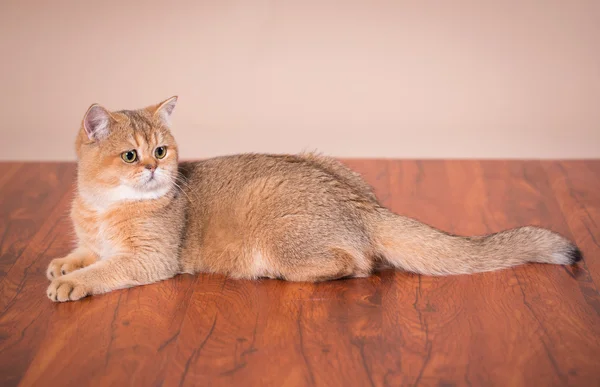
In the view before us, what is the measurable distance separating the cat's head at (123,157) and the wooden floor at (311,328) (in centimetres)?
44

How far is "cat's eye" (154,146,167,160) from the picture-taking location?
14.1ft

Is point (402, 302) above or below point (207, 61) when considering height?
below

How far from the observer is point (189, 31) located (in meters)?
6.52

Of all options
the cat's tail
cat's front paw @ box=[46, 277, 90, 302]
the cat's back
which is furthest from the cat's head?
the cat's tail

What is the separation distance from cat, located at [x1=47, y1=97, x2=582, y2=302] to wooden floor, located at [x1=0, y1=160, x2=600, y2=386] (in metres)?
0.08

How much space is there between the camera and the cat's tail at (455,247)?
423 centimetres

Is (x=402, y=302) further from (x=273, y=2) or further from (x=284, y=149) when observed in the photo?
(x=273, y=2)

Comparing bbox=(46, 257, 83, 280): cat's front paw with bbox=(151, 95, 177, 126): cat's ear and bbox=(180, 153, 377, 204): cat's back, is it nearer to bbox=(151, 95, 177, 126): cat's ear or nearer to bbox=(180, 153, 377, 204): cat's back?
bbox=(180, 153, 377, 204): cat's back

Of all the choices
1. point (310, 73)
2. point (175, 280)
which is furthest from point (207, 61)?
point (175, 280)

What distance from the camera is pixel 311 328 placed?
12.9 ft

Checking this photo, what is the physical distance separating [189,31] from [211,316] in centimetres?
297

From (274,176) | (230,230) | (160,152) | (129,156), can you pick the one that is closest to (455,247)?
(274,176)

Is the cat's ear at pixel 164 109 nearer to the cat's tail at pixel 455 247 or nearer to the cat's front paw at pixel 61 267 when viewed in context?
the cat's front paw at pixel 61 267

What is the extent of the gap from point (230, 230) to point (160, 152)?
1.53 feet
